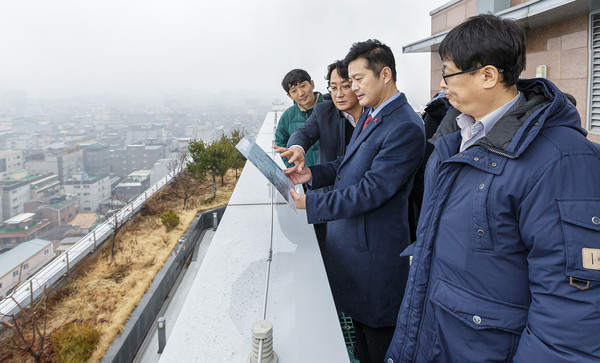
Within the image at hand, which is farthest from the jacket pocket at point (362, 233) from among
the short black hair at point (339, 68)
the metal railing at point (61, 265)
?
the metal railing at point (61, 265)

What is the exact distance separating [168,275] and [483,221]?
55.6ft

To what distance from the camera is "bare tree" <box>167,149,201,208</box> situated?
28.5 meters

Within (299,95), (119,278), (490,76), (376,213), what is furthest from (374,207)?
(119,278)

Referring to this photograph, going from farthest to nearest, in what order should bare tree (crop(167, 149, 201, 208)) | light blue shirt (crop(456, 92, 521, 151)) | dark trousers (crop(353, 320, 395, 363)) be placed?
bare tree (crop(167, 149, 201, 208)), dark trousers (crop(353, 320, 395, 363)), light blue shirt (crop(456, 92, 521, 151))

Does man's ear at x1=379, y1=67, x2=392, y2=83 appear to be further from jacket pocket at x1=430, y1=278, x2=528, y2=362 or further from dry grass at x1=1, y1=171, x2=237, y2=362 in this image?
dry grass at x1=1, y1=171, x2=237, y2=362

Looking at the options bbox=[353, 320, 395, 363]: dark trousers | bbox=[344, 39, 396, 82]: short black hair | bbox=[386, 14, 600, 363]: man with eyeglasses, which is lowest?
bbox=[353, 320, 395, 363]: dark trousers

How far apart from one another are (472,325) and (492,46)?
2.19ft

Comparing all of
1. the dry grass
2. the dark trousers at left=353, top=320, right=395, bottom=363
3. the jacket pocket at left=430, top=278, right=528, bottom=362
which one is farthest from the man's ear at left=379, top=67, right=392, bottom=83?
the dry grass

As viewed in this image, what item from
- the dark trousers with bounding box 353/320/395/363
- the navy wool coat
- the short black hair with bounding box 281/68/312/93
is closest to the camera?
the navy wool coat

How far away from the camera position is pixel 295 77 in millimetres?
2965

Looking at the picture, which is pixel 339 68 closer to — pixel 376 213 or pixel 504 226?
pixel 376 213

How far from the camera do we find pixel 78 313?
49.3 feet

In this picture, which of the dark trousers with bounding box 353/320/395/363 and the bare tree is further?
the bare tree

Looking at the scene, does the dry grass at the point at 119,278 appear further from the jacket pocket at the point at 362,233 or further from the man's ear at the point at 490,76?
the man's ear at the point at 490,76
